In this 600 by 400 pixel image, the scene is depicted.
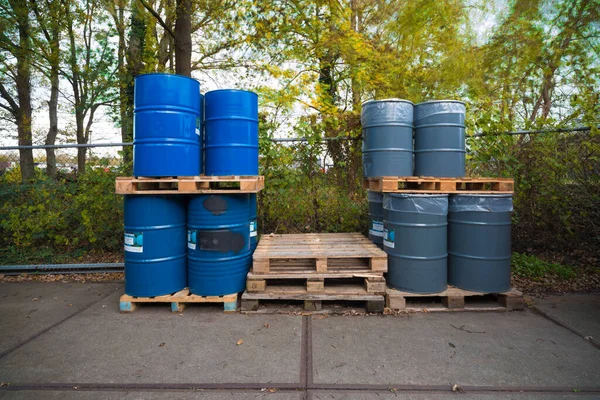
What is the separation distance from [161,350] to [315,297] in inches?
60.6

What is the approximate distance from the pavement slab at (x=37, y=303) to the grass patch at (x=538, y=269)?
5.63m

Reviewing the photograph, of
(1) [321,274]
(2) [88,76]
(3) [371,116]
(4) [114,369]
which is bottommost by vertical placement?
(4) [114,369]

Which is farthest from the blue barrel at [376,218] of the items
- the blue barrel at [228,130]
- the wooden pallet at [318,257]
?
the blue barrel at [228,130]

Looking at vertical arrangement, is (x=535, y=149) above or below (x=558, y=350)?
above

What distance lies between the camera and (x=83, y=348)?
2781mm

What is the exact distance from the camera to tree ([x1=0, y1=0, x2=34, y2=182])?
27.6 feet

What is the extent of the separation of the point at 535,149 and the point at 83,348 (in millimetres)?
6118

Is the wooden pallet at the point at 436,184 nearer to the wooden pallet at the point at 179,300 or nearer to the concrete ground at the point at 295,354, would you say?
the concrete ground at the point at 295,354

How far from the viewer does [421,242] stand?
3.49m

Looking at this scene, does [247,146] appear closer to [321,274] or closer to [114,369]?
[321,274]

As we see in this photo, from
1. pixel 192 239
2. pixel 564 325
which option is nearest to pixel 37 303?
pixel 192 239

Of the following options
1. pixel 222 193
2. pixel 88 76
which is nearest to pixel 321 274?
pixel 222 193

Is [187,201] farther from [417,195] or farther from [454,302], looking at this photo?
[454,302]

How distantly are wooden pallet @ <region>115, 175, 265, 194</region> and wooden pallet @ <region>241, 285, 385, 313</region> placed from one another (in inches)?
45.3
